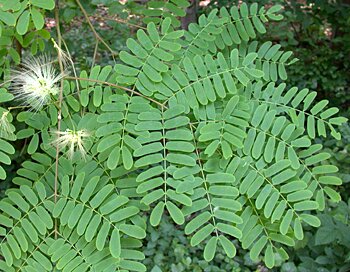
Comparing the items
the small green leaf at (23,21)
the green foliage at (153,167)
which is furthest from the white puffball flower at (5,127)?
the small green leaf at (23,21)

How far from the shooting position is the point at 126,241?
1285 millimetres

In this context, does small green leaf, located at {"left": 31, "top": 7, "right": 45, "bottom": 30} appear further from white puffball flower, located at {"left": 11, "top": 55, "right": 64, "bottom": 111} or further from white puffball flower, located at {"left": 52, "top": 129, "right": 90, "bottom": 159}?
white puffball flower, located at {"left": 52, "top": 129, "right": 90, "bottom": 159}

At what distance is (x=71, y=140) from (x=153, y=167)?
0.77 feet

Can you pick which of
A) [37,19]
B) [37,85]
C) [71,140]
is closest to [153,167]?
[71,140]

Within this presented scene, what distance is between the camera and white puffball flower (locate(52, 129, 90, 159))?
1.23 meters

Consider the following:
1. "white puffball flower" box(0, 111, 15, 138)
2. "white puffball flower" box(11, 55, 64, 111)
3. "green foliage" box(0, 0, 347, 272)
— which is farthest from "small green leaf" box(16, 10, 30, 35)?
"white puffball flower" box(0, 111, 15, 138)

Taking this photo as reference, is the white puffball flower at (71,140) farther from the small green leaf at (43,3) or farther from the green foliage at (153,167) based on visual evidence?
the small green leaf at (43,3)

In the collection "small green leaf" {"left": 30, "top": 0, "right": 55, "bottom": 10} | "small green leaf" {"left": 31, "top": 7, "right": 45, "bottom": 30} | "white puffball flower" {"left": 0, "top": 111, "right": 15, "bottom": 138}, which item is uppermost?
"small green leaf" {"left": 30, "top": 0, "right": 55, "bottom": 10}

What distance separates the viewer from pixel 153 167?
131 centimetres

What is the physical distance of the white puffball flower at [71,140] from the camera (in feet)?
4.03

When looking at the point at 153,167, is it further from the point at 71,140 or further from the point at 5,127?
the point at 5,127

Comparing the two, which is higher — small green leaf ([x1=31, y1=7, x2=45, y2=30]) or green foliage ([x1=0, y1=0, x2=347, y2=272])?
small green leaf ([x1=31, y1=7, x2=45, y2=30])

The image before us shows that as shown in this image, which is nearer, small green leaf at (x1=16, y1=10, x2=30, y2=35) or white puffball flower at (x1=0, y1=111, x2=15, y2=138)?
white puffball flower at (x1=0, y1=111, x2=15, y2=138)

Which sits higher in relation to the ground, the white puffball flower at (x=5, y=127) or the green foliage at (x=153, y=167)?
the white puffball flower at (x=5, y=127)
